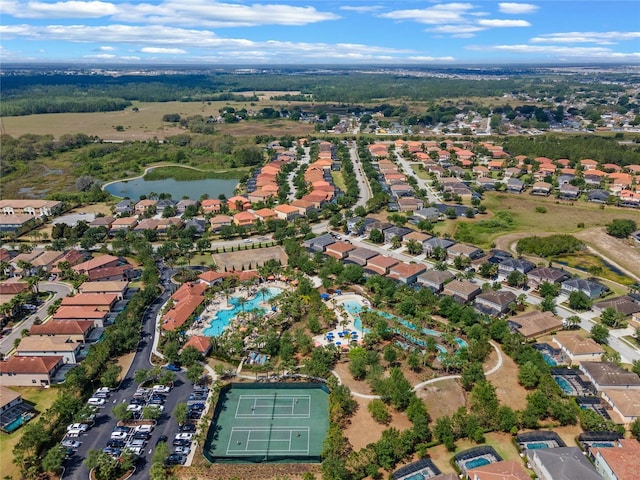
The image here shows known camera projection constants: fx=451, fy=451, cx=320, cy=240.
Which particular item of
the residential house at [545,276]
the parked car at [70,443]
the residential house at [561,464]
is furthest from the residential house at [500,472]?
the residential house at [545,276]

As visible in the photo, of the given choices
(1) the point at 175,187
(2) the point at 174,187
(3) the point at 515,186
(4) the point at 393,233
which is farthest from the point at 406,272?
(2) the point at 174,187

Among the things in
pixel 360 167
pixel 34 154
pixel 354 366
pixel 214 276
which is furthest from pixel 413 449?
pixel 34 154

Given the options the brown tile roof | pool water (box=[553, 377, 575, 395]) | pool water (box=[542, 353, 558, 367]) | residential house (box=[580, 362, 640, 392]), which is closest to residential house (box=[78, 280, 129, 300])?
the brown tile roof

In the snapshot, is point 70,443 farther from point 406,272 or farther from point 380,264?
point 406,272

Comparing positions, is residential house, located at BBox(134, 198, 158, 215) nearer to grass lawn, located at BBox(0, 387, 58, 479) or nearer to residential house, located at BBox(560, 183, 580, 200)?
grass lawn, located at BBox(0, 387, 58, 479)

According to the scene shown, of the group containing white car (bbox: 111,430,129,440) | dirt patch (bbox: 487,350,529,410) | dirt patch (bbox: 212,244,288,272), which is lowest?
dirt patch (bbox: 487,350,529,410)

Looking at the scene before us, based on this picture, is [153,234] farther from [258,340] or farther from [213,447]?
[213,447]
